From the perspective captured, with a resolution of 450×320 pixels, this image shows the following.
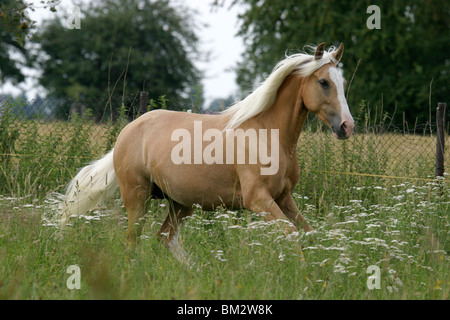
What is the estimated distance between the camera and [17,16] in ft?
26.1

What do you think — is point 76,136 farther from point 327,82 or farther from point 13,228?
point 327,82

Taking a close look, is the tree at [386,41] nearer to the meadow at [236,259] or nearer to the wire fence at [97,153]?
the wire fence at [97,153]

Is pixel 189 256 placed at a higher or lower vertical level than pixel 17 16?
lower

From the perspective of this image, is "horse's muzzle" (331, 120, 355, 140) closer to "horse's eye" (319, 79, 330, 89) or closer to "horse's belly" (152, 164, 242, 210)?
"horse's eye" (319, 79, 330, 89)

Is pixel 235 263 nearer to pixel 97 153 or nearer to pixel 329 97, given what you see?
pixel 329 97

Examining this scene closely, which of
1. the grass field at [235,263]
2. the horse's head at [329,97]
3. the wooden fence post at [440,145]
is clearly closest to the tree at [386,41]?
the wooden fence post at [440,145]

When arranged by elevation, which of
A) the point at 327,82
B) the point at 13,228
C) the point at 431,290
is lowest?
the point at 431,290

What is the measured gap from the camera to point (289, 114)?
5.30 meters

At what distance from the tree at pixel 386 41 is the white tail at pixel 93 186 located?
1550cm

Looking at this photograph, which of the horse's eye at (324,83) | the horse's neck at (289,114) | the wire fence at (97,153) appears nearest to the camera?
the horse's eye at (324,83)

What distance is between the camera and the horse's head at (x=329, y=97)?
4895 millimetres

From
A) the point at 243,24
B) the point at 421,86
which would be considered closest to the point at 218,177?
the point at 421,86

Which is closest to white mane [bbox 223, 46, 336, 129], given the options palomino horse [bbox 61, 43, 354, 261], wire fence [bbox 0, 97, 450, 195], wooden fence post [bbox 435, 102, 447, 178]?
palomino horse [bbox 61, 43, 354, 261]

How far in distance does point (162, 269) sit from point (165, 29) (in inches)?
1422
